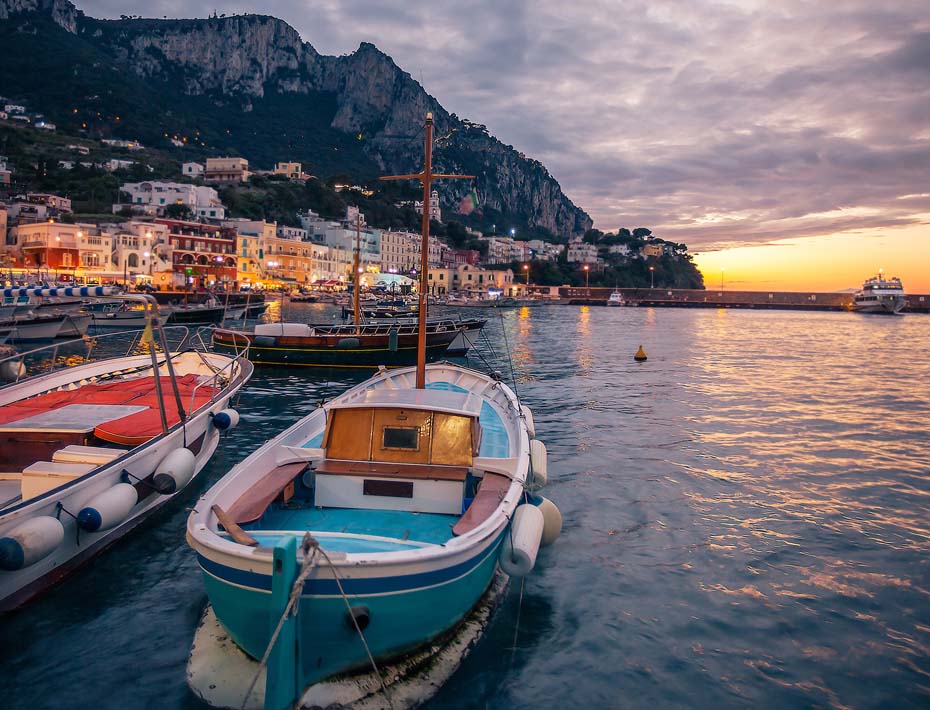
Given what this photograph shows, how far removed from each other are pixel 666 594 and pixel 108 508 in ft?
28.2

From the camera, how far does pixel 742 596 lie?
911cm

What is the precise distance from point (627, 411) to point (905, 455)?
9018 millimetres

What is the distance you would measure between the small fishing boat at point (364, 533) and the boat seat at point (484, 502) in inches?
1.0

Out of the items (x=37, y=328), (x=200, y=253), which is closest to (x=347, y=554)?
(x=37, y=328)

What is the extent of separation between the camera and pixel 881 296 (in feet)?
454

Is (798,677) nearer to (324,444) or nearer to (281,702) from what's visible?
(281,702)

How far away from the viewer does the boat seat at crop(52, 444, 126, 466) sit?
9.05 metres

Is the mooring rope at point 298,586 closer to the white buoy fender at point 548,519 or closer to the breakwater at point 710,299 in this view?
the white buoy fender at point 548,519

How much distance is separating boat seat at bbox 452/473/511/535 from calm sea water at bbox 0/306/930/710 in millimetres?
1685

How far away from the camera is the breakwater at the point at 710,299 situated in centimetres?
17262

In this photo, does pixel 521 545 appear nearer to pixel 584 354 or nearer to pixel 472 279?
pixel 584 354

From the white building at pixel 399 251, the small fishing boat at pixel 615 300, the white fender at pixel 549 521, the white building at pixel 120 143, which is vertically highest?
the white building at pixel 120 143

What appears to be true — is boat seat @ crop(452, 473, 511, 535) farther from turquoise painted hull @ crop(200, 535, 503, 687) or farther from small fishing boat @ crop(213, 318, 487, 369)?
small fishing boat @ crop(213, 318, 487, 369)

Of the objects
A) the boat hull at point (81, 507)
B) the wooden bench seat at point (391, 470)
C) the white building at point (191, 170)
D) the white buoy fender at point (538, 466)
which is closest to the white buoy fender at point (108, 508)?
the boat hull at point (81, 507)
